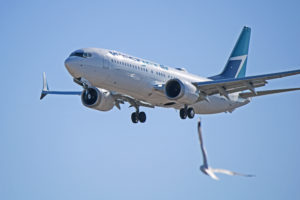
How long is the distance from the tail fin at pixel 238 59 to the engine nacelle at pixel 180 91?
40.6 feet

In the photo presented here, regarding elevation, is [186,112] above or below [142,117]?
above

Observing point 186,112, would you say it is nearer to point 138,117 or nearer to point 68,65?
point 138,117

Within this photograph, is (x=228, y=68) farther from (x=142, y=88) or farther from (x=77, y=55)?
(x=77, y=55)

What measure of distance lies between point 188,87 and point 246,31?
2171cm

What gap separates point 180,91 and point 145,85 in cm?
270

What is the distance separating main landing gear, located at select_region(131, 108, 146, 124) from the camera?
42.6 m

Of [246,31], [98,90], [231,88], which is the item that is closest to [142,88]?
[98,90]

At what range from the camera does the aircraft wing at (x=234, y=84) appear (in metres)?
36.6

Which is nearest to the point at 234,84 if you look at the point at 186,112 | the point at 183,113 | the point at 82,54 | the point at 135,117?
the point at 186,112

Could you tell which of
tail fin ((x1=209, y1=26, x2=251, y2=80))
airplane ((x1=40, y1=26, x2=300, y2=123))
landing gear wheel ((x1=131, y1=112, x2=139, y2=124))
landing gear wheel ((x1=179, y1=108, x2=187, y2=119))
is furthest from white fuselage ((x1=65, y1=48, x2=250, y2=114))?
tail fin ((x1=209, y1=26, x2=251, y2=80))

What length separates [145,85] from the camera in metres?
37.3

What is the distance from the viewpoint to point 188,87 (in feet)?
125

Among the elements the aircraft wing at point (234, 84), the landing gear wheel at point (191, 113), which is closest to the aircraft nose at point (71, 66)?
the aircraft wing at point (234, 84)

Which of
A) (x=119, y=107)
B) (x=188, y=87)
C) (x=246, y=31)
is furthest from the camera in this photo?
(x=246, y=31)
